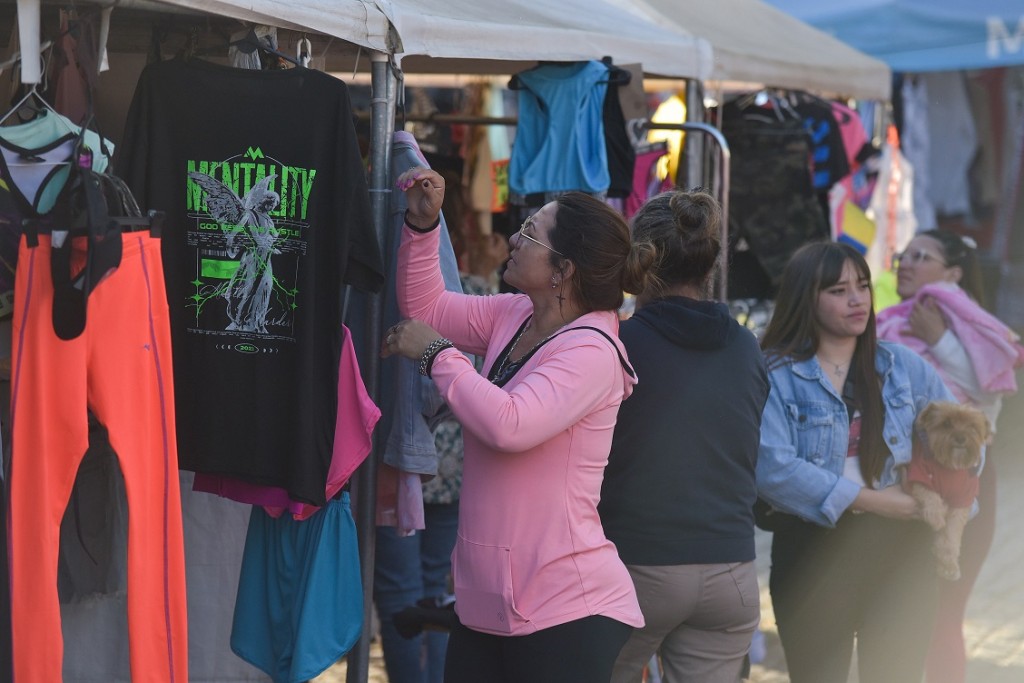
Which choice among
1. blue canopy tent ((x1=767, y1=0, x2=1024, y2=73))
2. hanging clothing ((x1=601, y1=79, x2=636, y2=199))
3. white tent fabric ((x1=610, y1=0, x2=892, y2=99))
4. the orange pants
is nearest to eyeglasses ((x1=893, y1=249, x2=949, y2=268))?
white tent fabric ((x1=610, y1=0, x2=892, y2=99))

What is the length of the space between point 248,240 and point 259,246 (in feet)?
0.10

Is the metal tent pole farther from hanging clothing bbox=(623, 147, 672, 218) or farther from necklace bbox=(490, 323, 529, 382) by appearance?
hanging clothing bbox=(623, 147, 672, 218)

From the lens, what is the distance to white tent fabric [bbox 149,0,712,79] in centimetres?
283

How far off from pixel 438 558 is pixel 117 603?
116 centimetres

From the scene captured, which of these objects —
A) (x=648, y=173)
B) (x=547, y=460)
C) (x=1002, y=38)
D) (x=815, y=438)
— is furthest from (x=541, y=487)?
(x=1002, y=38)

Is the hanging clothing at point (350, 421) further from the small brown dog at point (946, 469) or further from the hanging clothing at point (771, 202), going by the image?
the hanging clothing at point (771, 202)

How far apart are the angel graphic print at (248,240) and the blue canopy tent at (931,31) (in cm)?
675

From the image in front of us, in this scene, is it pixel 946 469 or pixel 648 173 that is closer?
pixel 946 469

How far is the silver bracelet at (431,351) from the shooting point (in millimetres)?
2666

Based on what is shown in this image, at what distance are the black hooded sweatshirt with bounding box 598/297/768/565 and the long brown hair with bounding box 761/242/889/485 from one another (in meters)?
0.88

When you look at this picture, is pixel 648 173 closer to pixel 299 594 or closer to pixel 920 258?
pixel 920 258

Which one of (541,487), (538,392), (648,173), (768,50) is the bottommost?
(541,487)

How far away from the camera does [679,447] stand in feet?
9.55

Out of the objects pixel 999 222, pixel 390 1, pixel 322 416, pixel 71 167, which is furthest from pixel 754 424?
pixel 999 222
